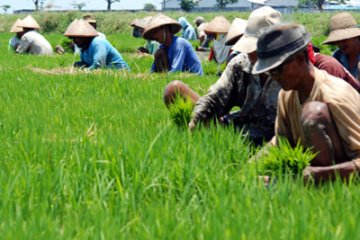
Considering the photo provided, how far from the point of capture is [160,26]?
19.1 feet

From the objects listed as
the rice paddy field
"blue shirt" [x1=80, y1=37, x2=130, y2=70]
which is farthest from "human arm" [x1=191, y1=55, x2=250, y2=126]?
"blue shirt" [x1=80, y1=37, x2=130, y2=70]

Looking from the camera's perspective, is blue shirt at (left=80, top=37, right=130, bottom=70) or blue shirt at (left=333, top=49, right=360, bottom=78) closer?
blue shirt at (left=333, top=49, right=360, bottom=78)

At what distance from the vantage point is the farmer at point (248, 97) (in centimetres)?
334

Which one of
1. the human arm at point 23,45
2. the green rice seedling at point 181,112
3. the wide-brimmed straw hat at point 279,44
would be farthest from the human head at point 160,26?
the human arm at point 23,45

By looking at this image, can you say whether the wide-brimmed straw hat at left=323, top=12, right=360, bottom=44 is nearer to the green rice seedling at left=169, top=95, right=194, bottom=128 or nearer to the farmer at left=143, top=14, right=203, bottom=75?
the green rice seedling at left=169, top=95, right=194, bottom=128

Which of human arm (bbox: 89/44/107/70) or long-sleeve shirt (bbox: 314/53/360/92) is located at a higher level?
long-sleeve shirt (bbox: 314/53/360/92)

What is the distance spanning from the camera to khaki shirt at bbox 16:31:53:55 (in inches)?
416

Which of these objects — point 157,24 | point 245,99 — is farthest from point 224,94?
point 157,24

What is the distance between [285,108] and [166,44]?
3.31 meters

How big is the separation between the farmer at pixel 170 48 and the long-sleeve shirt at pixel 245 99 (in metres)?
2.33

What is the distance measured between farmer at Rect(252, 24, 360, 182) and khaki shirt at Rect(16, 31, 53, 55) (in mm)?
8463

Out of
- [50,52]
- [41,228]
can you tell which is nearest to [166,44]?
[41,228]

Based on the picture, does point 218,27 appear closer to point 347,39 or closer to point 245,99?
point 347,39

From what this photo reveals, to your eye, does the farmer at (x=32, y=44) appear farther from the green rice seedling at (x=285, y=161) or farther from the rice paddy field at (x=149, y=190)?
the green rice seedling at (x=285, y=161)
